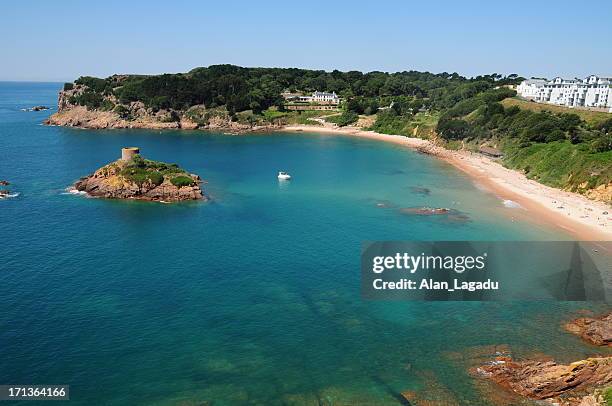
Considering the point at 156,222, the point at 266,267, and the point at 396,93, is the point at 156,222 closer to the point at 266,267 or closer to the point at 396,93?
the point at 266,267

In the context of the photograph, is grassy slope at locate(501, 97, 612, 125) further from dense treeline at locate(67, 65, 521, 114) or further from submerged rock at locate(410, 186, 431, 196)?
submerged rock at locate(410, 186, 431, 196)

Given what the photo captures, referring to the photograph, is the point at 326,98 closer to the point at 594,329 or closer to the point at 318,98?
the point at 318,98

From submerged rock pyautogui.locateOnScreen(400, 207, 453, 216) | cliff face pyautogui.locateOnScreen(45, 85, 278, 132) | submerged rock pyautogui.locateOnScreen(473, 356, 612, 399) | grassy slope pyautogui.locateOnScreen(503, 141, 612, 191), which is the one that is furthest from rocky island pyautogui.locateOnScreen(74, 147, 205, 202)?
cliff face pyautogui.locateOnScreen(45, 85, 278, 132)

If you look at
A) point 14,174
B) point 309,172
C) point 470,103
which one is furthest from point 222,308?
point 470,103

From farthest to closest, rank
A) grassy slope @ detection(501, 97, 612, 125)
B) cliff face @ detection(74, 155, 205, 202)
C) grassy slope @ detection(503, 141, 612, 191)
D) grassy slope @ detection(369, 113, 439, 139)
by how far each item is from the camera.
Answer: grassy slope @ detection(369, 113, 439, 139) → grassy slope @ detection(501, 97, 612, 125) → grassy slope @ detection(503, 141, 612, 191) → cliff face @ detection(74, 155, 205, 202)

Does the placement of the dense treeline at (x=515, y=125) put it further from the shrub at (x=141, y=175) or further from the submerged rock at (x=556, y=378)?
the shrub at (x=141, y=175)
